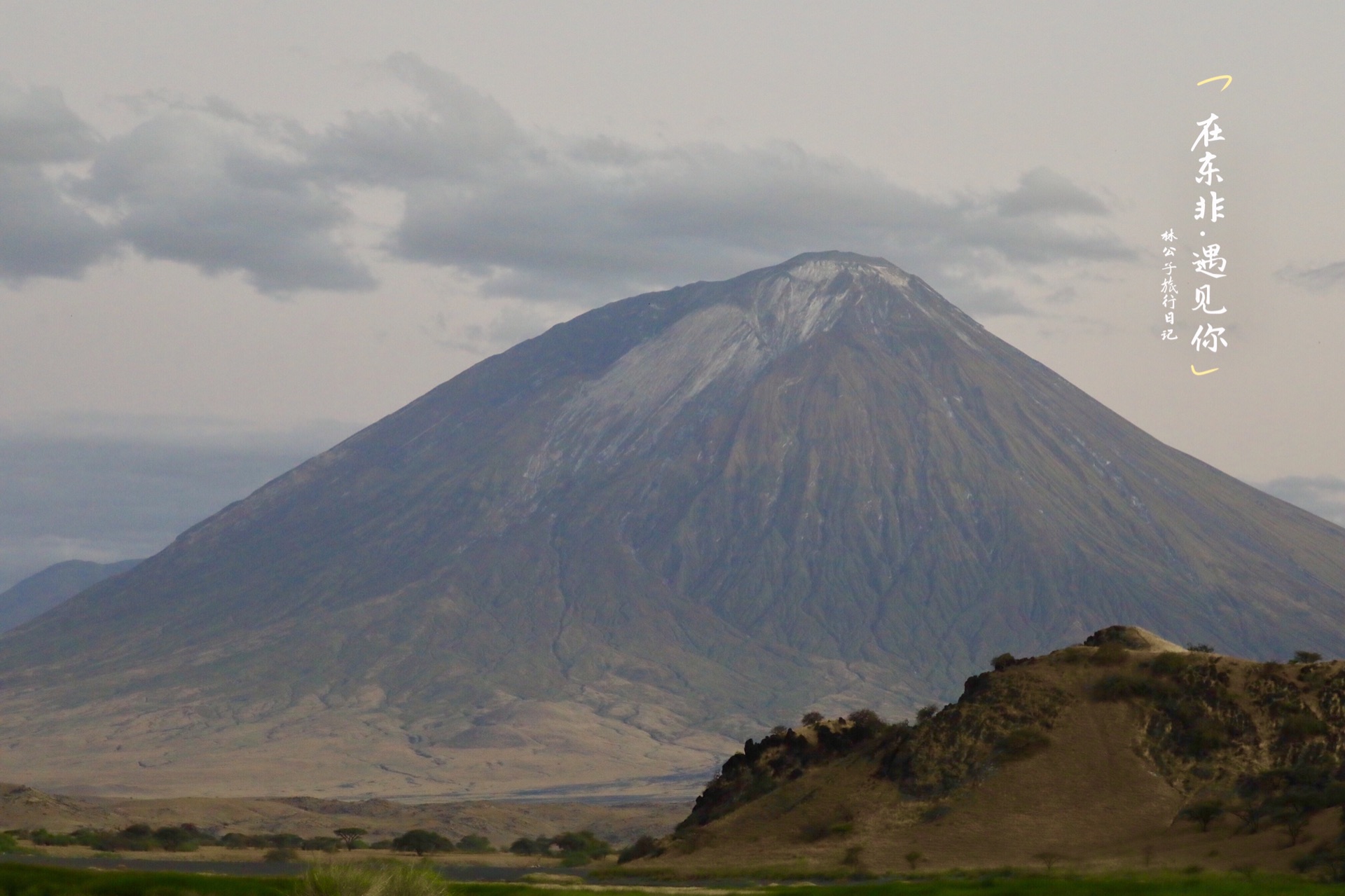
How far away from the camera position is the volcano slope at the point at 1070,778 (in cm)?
7269

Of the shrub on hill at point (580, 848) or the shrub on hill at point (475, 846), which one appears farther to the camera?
the shrub on hill at point (475, 846)

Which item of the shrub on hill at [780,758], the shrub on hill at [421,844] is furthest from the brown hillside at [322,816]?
the shrub on hill at [780,758]

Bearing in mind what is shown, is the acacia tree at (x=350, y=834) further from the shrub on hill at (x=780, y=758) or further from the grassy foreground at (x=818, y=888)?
the grassy foreground at (x=818, y=888)

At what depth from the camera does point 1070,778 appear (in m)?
78.8

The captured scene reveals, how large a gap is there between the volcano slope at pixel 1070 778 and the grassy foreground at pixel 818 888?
835 cm

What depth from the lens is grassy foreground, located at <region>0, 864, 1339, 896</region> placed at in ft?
181

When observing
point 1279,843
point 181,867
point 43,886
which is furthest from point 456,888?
point 1279,843

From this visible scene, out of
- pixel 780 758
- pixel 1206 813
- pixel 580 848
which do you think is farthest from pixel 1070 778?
pixel 580 848

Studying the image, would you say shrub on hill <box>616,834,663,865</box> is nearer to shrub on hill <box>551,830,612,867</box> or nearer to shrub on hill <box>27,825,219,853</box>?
shrub on hill <box>551,830,612,867</box>

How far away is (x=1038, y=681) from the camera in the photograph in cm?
8500

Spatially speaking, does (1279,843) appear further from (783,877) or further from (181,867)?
(181,867)

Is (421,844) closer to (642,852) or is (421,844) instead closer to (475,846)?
(475,846)

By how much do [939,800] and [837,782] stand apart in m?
6.89

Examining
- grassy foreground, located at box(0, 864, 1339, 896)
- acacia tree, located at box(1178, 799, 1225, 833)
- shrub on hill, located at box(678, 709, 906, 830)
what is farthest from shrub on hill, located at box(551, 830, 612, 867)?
acacia tree, located at box(1178, 799, 1225, 833)
